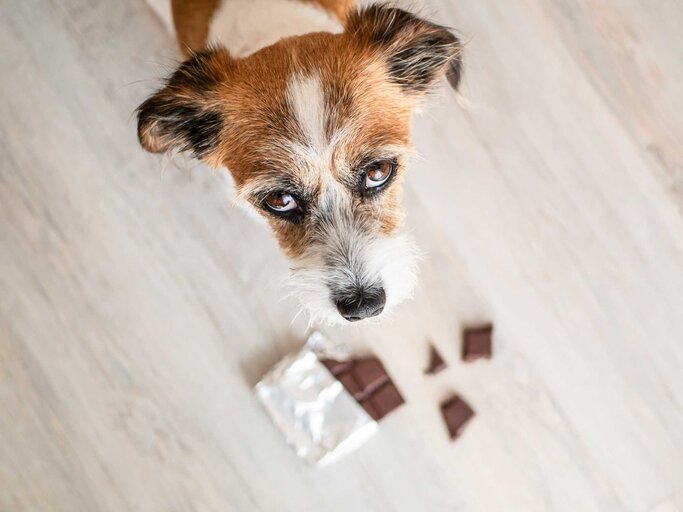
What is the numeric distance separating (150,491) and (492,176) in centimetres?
147

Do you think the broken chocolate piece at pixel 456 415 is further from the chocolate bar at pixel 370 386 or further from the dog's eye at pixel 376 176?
the dog's eye at pixel 376 176

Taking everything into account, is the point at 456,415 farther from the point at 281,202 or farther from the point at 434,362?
the point at 281,202

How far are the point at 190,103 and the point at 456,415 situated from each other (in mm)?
1198

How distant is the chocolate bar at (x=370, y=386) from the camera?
1.86m

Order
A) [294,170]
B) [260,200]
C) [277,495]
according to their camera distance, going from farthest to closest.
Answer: [277,495] → [260,200] → [294,170]

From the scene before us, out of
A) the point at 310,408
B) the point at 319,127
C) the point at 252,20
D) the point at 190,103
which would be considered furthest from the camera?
the point at 310,408

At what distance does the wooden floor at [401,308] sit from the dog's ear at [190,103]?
0.50m

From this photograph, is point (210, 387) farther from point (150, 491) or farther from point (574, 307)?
point (574, 307)

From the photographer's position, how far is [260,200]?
139 centimetres

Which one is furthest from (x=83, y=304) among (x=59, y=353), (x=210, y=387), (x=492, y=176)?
(x=492, y=176)

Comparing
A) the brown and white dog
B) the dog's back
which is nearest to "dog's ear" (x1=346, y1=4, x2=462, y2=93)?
the brown and white dog

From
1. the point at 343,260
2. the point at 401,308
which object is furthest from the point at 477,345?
the point at 343,260

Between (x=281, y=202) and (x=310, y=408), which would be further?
(x=310, y=408)

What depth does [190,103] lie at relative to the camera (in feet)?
4.49
